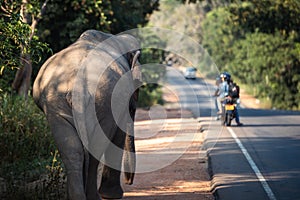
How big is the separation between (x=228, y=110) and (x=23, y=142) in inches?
403

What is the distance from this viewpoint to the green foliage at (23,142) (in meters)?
11.4

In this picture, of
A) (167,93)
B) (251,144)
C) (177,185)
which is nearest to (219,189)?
(177,185)

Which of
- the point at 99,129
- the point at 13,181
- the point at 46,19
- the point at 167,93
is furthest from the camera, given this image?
the point at 167,93

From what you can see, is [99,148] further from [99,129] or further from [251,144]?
[251,144]

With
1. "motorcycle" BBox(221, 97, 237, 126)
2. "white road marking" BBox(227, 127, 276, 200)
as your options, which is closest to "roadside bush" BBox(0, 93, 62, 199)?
"white road marking" BBox(227, 127, 276, 200)

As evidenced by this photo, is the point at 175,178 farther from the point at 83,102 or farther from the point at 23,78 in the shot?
the point at 23,78

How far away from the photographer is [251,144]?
17016mm

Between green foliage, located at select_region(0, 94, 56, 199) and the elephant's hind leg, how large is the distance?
312 centimetres

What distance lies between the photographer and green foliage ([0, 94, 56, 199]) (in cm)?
1143

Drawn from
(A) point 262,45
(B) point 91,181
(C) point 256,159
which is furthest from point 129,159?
(A) point 262,45

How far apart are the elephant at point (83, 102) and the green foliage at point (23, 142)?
3014mm

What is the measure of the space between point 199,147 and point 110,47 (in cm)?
946

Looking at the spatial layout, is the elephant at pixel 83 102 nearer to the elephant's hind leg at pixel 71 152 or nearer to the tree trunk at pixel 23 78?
the elephant's hind leg at pixel 71 152

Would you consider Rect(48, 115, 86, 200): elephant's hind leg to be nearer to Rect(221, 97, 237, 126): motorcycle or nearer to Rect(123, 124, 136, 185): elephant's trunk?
Rect(123, 124, 136, 185): elephant's trunk
